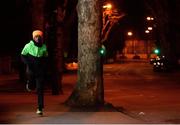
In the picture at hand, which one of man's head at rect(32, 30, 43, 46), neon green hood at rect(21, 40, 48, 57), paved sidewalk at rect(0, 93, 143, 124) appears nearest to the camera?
paved sidewalk at rect(0, 93, 143, 124)

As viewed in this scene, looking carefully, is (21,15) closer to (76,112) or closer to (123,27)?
(76,112)

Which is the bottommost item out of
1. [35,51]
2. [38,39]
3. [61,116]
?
[61,116]

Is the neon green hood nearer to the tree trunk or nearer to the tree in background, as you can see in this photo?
the tree trunk

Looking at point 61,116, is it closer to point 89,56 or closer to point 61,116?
point 61,116

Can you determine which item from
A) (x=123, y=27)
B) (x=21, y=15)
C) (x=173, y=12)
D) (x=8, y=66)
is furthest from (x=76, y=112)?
(x=123, y=27)

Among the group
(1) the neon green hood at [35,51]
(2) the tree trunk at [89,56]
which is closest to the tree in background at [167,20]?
(2) the tree trunk at [89,56]

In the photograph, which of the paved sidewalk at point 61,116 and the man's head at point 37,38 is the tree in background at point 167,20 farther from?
the man's head at point 37,38

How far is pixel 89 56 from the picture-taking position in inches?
629

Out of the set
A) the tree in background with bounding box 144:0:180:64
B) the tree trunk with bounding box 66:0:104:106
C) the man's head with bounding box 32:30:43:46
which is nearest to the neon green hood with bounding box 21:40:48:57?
the man's head with bounding box 32:30:43:46

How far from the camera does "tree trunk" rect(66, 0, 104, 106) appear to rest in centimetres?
1591

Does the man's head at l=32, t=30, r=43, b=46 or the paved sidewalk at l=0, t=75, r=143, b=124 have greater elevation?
the man's head at l=32, t=30, r=43, b=46

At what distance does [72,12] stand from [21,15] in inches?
430

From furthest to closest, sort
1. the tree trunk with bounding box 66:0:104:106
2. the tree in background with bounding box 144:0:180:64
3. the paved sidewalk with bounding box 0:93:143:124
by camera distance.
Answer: the tree in background with bounding box 144:0:180:64, the tree trunk with bounding box 66:0:104:106, the paved sidewalk with bounding box 0:93:143:124

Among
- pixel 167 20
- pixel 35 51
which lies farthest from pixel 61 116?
pixel 167 20
